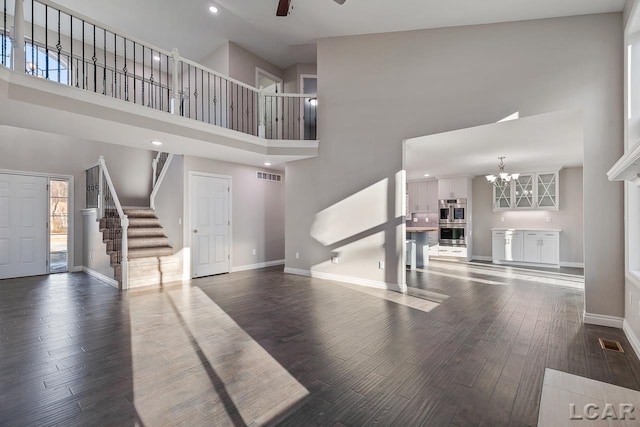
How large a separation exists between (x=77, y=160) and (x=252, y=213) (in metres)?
4.34

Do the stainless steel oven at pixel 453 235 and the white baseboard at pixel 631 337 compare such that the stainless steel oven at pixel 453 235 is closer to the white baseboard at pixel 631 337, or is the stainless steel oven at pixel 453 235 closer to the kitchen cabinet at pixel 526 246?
the kitchen cabinet at pixel 526 246

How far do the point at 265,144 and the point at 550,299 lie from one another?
558cm

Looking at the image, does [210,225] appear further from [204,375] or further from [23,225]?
[204,375]

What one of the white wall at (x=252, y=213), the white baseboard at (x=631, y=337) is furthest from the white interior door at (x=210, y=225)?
the white baseboard at (x=631, y=337)

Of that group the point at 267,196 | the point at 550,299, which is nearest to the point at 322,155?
the point at 267,196

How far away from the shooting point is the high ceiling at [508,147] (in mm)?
4285

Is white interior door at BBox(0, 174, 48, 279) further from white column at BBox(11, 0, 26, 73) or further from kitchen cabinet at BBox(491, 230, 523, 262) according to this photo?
kitchen cabinet at BBox(491, 230, 523, 262)

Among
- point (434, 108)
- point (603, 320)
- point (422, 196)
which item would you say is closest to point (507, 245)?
point (422, 196)

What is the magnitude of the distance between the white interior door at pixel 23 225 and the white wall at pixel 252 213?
12.3 feet

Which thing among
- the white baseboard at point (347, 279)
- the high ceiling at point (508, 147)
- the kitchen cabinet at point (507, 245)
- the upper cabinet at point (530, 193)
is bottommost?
the white baseboard at point (347, 279)

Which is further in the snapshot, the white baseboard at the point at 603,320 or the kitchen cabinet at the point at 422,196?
A: the kitchen cabinet at the point at 422,196

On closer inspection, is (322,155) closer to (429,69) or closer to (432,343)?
(429,69)

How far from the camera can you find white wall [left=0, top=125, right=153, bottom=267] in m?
6.44

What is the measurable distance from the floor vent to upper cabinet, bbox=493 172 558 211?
5.96 m
